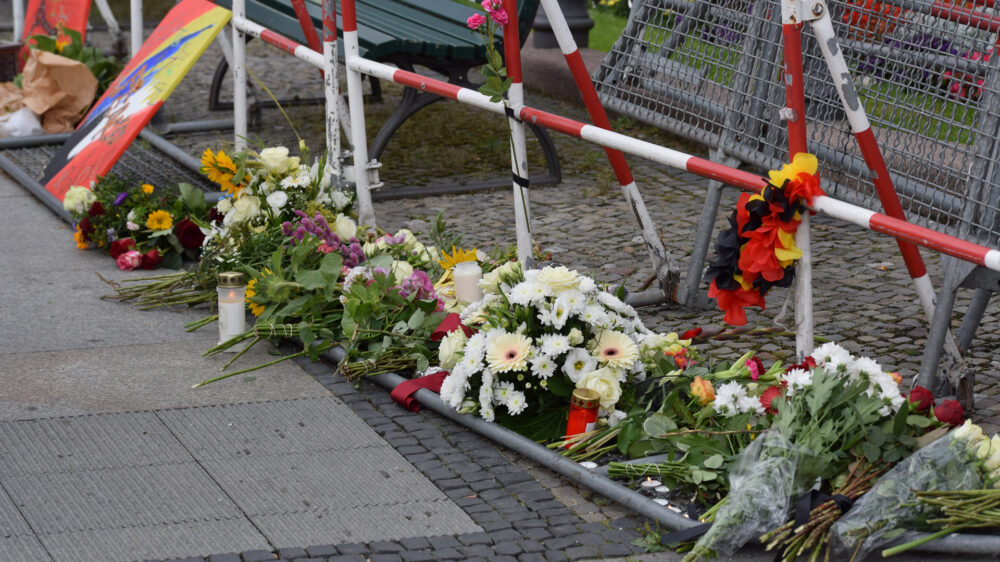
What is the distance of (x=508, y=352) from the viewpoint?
351cm

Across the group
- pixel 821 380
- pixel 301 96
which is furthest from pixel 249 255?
pixel 301 96

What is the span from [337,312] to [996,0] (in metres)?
2.30

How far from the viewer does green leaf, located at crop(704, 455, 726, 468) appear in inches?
123

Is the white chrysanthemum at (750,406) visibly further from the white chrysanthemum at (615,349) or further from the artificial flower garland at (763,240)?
the white chrysanthemum at (615,349)

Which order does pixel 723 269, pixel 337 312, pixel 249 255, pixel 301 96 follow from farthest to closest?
pixel 301 96 → pixel 249 255 → pixel 337 312 → pixel 723 269

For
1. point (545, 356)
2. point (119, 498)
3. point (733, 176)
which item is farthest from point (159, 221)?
point (733, 176)

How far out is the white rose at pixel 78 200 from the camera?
5598 millimetres

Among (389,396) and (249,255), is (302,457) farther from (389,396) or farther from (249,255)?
(249,255)

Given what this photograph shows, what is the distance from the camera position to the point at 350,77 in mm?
5168

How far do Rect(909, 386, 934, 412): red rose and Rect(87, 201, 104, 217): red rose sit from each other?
3.64 m

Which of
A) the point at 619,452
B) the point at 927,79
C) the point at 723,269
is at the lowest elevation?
the point at 619,452

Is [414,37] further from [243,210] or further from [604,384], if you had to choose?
[604,384]

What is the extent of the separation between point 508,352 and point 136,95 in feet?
11.6

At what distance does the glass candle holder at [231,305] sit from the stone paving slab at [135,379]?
0.29 ft
